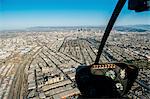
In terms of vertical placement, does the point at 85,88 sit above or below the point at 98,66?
below

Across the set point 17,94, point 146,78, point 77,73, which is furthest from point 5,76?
point 77,73

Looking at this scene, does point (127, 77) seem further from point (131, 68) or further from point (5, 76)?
point (5, 76)

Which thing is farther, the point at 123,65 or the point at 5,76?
the point at 5,76

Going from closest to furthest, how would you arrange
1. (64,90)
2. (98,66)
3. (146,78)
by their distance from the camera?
1. (98,66)
2. (64,90)
3. (146,78)

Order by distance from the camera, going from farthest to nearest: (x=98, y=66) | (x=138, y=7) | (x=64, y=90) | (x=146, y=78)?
(x=146, y=78) → (x=64, y=90) → (x=98, y=66) → (x=138, y=7)

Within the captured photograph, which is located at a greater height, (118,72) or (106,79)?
(118,72)

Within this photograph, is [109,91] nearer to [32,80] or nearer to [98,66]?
[98,66]

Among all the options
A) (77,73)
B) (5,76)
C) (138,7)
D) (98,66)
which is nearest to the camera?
(138,7)

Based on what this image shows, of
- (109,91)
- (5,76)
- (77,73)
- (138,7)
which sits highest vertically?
(138,7)

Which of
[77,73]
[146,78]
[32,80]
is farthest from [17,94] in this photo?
[77,73]
